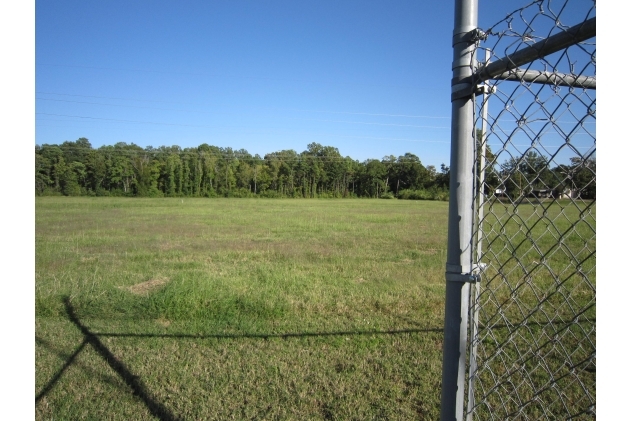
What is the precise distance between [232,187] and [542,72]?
65496 mm

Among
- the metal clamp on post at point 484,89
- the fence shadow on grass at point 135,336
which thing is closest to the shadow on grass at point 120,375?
the fence shadow on grass at point 135,336

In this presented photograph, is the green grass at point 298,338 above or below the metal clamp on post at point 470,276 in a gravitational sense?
below

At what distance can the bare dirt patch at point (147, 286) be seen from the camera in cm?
568

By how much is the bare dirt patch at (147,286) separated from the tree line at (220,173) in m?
37.3

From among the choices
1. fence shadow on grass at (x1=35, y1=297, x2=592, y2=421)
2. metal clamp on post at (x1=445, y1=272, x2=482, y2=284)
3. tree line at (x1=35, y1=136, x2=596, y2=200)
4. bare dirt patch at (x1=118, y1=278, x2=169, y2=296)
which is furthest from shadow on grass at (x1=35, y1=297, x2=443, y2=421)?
tree line at (x1=35, y1=136, x2=596, y2=200)

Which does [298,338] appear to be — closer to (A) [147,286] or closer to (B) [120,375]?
(B) [120,375]

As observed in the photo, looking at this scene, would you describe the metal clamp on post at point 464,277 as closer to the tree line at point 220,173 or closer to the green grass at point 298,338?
the green grass at point 298,338

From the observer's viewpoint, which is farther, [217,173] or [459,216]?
[217,173]

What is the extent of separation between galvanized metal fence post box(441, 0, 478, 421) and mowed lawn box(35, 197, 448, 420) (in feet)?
5.86

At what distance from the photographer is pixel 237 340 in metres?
4.04

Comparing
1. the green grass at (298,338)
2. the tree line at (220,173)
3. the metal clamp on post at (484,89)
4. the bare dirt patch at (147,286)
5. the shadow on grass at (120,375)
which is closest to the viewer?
the metal clamp on post at (484,89)

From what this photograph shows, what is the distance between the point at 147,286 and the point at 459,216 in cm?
581

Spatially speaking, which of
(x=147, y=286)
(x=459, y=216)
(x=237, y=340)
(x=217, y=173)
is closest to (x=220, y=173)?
(x=217, y=173)

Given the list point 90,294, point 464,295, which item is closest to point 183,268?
point 90,294
